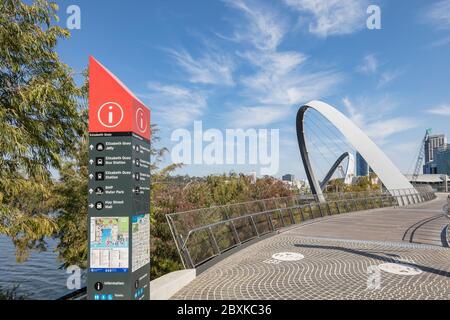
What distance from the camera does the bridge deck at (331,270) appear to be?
19.7 feet

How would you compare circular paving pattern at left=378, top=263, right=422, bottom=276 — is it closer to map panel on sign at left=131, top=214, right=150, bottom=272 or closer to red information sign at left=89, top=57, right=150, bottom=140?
map panel on sign at left=131, top=214, right=150, bottom=272

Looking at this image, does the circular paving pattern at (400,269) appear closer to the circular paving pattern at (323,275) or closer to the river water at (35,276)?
the circular paving pattern at (323,275)

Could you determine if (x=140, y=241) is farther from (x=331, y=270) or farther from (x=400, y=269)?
(x=400, y=269)

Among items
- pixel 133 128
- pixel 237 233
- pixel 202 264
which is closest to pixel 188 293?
pixel 202 264

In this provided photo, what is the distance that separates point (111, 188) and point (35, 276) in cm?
1716

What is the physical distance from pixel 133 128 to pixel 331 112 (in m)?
43.4

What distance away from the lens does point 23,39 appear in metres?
7.09

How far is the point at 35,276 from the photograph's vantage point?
1812cm

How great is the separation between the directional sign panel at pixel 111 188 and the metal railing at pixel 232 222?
3.21 metres

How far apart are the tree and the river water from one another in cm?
878

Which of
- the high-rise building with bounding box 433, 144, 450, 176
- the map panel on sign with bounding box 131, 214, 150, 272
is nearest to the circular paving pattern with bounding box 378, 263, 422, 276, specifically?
the map panel on sign with bounding box 131, 214, 150, 272

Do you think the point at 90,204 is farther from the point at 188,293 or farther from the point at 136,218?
the point at 188,293

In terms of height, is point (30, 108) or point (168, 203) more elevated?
point (30, 108)

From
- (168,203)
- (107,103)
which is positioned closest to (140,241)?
(107,103)
